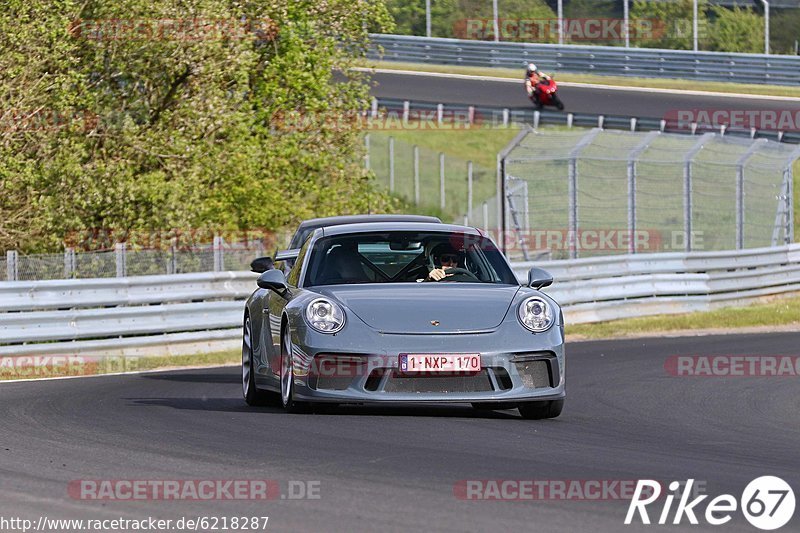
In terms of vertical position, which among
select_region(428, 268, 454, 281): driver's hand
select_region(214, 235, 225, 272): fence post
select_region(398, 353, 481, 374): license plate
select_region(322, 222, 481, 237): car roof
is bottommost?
select_region(214, 235, 225, 272): fence post

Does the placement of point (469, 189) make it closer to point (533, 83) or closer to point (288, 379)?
point (533, 83)

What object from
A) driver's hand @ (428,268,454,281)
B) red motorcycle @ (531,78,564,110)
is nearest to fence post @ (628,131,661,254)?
driver's hand @ (428,268,454,281)

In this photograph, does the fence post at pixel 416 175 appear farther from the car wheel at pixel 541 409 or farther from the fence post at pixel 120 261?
the car wheel at pixel 541 409

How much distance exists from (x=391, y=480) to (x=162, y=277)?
1231 centimetres

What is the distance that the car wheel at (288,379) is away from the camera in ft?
33.6

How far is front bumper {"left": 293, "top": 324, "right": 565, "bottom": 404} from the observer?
9.77 metres

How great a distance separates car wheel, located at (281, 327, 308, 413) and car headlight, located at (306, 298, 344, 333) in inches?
12.5

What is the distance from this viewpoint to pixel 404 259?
36.7 ft

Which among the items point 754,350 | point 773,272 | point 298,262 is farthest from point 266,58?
point 298,262

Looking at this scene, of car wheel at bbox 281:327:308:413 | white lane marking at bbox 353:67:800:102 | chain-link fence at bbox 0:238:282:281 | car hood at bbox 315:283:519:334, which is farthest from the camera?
white lane marking at bbox 353:67:800:102

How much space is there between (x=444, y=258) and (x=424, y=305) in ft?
3.44

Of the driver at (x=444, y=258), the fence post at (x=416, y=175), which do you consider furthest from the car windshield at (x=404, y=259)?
the fence post at (x=416, y=175)

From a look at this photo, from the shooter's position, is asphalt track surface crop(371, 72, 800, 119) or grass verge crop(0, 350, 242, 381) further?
asphalt track surface crop(371, 72, 800, 119)

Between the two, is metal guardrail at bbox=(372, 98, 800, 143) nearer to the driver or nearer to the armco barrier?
the armco barrier
